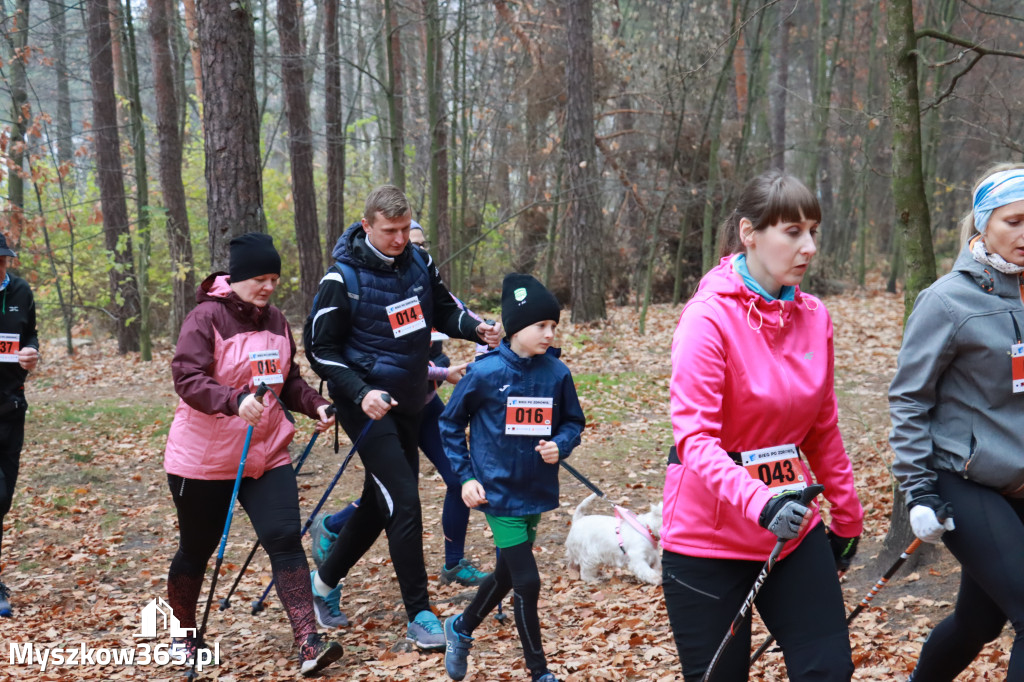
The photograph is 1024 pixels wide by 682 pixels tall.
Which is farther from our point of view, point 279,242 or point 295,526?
point 279,242

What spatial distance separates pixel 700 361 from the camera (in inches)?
100

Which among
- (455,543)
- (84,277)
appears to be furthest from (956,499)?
(84,277)

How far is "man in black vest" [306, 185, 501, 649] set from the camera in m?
4.68

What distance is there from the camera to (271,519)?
14.5ft

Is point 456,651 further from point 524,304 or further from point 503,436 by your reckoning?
point 524,304

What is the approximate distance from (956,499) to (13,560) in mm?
6896

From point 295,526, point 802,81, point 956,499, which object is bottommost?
point 295,526

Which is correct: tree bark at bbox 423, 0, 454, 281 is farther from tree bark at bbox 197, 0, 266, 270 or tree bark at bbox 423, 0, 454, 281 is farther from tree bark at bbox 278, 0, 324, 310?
tree bark at bbox 197, 0, 266, 270

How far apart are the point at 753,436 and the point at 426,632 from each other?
2.69 m

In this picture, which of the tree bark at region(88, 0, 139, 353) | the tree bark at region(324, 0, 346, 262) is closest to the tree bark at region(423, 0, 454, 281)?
the tree bark at region(324, 0, 346, 262)

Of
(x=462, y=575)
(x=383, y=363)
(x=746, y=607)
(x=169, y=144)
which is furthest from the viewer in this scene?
(x=169, y=144)

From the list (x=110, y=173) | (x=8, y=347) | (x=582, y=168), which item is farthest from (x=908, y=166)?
(x=110, y=173)

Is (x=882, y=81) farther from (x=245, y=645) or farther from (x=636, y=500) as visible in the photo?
(x=245, y=645)

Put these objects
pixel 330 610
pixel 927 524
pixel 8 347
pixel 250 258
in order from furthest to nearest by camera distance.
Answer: pixel 8 347
pixel 330 610
pixel 250 258
pixel 927 524
